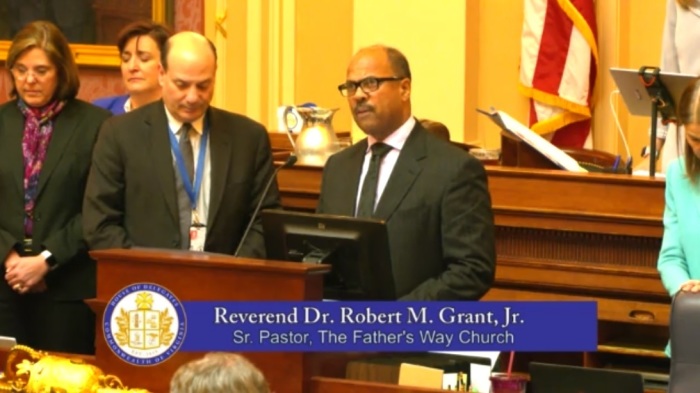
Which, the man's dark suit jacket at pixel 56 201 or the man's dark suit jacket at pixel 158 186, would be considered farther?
the man's dark suit jacket at pixel 56 201

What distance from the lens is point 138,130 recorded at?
4406mm

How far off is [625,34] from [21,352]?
441cm

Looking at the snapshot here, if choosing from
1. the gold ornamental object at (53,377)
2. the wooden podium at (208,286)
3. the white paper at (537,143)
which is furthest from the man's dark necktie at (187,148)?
the white paper at (537,143)

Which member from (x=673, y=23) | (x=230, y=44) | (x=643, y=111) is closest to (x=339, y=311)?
(x=643, y=111)

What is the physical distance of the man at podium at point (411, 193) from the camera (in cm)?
404

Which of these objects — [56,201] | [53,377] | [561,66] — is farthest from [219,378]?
[561,66]

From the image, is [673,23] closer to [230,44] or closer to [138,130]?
[138,130]

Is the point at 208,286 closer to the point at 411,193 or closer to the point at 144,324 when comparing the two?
the point at 144,324

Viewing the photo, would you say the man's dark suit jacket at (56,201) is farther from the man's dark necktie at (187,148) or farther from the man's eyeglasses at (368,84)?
the man's eyeglasses at (368,84)

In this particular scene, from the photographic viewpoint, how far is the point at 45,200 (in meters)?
4.68

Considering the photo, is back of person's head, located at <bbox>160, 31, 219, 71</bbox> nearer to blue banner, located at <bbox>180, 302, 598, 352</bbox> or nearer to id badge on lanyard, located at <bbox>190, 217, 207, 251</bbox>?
id badge on lanyard, located at <bbox>190, 217, 207, 251</bbox>

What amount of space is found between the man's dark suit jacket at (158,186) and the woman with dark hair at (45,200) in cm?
31

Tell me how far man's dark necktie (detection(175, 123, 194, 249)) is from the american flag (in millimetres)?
3122

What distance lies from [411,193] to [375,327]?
0.81 meters
